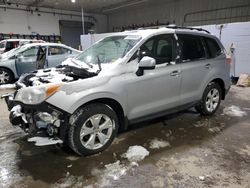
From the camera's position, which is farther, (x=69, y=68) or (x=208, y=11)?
(x=208, y=11)

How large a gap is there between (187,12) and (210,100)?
11.6 meters

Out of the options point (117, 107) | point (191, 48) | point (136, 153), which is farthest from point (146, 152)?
point (191, 48)

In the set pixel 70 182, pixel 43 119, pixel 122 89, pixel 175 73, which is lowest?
pixel 70 182

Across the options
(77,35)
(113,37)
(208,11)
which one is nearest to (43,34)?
(77,35)

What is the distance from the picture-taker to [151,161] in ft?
9.36

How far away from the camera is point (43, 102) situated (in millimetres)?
2568

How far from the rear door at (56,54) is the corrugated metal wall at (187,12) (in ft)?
29.5

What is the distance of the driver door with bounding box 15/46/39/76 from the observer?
313 inches

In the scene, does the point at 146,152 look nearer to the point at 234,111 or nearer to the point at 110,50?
the point at 110,50

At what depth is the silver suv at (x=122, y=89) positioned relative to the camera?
8.69ft

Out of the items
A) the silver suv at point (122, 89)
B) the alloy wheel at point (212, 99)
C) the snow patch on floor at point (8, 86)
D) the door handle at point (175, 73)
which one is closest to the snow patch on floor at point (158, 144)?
the silver suv at point (122, 89)

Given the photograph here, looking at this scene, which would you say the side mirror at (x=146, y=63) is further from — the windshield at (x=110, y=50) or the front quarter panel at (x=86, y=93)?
the front quarter panel at (x=86, y=93)

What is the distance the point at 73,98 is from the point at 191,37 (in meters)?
2.29

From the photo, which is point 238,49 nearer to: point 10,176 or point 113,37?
point 113,37
